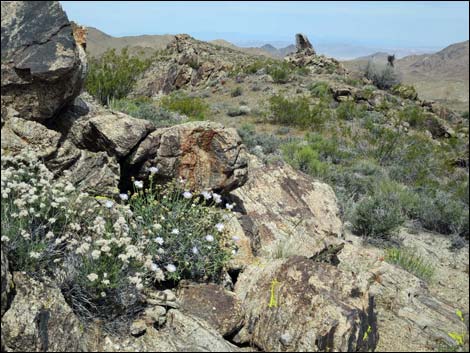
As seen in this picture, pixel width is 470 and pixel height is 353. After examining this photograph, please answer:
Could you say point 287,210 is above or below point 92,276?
below

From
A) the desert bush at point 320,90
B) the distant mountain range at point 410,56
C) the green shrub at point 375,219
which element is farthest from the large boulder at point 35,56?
the distant mountain range at point 410,56

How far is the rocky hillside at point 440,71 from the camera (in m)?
51.3

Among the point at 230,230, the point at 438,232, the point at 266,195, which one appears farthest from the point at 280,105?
the point at 230,230

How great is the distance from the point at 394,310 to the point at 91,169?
3.45 m

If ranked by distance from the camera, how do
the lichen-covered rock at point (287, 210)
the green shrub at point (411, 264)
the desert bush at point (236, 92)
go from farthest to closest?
the desert bush at point (236, 92) < the green shrub at point (411, 264) < the lichen-covered rock at point (287, 210)

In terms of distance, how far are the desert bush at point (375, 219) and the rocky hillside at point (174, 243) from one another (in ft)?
0.08

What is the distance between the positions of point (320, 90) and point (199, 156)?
61.9 ft

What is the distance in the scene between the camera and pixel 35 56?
4.45 m

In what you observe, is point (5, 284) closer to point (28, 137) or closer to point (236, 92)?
point (28, 137)

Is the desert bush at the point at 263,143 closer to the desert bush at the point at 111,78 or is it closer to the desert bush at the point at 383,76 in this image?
the desert bush at the point at 111,78

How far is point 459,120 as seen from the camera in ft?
88.1

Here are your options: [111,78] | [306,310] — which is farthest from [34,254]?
[111,78]

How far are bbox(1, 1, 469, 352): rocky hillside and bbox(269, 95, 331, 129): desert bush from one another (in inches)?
399

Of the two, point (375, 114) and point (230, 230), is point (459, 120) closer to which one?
point (375, 114)
